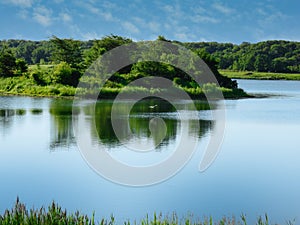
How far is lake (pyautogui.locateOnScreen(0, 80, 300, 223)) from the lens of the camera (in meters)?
8.59

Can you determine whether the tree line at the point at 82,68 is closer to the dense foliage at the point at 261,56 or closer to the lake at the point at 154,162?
the lake at the point at 154,162

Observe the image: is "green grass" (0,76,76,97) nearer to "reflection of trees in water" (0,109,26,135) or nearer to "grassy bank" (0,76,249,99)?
"grassy bank" (0,76,249,99)

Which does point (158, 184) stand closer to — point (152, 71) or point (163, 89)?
point (163, 89)

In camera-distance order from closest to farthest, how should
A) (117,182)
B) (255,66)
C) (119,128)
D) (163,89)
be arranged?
(117,182), (119,128), (163,89), (255,66)

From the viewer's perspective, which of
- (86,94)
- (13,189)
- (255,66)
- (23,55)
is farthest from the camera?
(255,66)

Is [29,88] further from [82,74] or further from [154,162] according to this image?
[154,162]

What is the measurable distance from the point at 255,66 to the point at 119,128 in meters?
58.0

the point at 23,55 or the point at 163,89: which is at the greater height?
the point at 23,55

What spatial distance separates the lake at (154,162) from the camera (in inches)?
338

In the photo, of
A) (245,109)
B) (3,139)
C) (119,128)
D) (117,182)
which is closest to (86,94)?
(245,109)

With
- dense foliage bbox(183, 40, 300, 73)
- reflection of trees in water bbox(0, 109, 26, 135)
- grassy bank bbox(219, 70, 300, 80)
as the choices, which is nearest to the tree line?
reflection of trees in water bbox(0, 109, 26, 135)

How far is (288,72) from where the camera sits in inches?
2869

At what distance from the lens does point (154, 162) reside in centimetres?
1214

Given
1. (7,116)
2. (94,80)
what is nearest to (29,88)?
(94,80)
